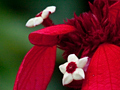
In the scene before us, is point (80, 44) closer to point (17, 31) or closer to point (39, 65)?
point (39, 65)

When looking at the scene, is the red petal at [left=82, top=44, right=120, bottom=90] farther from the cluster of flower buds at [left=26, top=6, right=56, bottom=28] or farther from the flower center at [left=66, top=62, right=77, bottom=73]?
the cluster of flower buds at [left=26, top=6, right=56, bottom=28]

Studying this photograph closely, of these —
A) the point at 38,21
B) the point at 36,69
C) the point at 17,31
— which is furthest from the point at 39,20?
the point at 17,31

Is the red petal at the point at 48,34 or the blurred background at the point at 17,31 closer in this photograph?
the red petal at the point at 48,34

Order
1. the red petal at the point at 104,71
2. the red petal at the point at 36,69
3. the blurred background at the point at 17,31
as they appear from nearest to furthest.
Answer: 1. the red petal at the point at 104,71
2. the red petal at the point at 36,69
3. the blurred background at the point at 17,31

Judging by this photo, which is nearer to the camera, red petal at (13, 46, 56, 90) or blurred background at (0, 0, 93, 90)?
red petal at (13, 46, 56, 90)

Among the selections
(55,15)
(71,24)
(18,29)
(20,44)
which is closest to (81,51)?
(71,24)

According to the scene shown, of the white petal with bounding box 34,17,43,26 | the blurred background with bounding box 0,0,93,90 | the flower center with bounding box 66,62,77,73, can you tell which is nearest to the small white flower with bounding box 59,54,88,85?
the flower center with bounding box 66,62,77,73

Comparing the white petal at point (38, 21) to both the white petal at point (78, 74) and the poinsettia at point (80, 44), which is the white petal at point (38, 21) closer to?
the poinsettia at point (80, 44)

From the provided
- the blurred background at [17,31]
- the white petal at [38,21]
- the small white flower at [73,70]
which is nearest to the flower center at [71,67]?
the small white flower at [73,70]

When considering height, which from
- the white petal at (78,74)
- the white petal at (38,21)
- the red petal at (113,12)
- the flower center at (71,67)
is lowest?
the white petal at (78,74)

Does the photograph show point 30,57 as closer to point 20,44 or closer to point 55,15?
point 20,44
